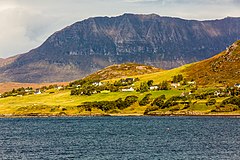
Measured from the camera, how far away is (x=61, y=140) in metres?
139

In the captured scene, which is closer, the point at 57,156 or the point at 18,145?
the point at 57,156

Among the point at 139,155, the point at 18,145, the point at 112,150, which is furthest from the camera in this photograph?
the point at 18,145

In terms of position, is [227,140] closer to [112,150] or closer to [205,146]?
[205,146]

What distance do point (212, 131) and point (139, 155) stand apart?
61498 millimetres

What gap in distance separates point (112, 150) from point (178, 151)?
14.7 meters

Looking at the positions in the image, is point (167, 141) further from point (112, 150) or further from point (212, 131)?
point (212, 131)

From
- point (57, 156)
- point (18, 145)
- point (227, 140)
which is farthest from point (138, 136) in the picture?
point (57, 156)

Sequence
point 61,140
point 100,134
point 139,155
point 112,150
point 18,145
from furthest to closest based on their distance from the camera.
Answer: point 100,134 → point 61,140 → point 18,145 → point 112,150 → point 139,155

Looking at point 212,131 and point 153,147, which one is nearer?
point 153,147

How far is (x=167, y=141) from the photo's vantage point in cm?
13138

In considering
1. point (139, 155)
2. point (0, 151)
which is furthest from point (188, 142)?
point (0, 151)

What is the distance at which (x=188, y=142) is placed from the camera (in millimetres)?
127562

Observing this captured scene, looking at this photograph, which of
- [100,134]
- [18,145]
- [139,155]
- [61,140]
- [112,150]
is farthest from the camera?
[100,134]

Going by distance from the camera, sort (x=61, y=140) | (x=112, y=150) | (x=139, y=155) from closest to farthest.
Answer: (x=139, y=155) < (x=112, y=150) < (x=61, y=140)
